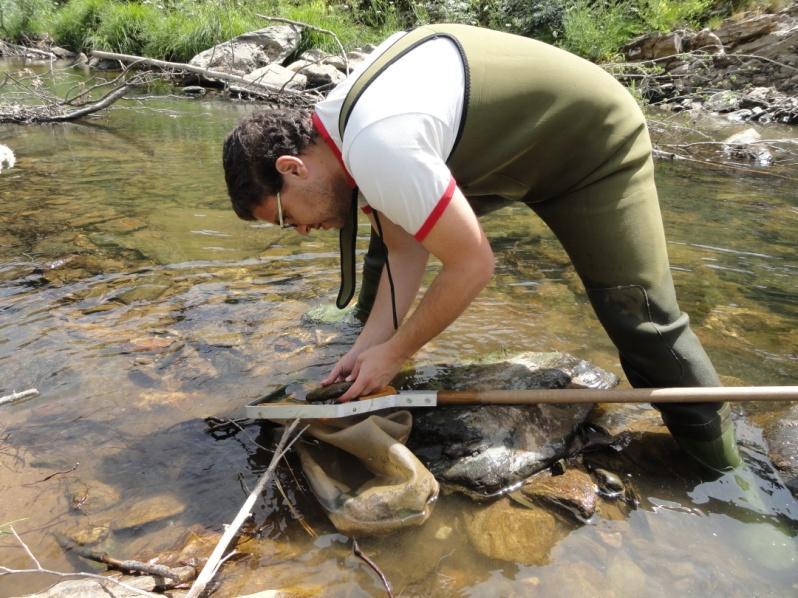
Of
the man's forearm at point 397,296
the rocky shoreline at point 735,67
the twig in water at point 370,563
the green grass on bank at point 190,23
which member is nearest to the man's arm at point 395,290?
the man's forearm at point 397,296

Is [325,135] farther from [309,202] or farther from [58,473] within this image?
[58,473]

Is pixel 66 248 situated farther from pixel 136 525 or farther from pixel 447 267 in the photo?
pixel 447 267

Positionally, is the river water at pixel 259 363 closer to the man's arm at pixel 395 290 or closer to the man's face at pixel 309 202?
the man's arm at pixel 395 290

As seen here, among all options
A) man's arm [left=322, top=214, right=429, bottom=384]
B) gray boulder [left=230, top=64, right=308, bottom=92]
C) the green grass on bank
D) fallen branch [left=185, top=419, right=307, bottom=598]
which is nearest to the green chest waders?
man's arm [left=322, top=214, right=429, bottom=384]

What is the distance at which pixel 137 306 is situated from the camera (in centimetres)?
326

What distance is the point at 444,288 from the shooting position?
1.79 metres

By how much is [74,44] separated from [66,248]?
16.6m

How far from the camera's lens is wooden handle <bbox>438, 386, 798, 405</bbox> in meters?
1.93

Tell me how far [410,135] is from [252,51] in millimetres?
11956

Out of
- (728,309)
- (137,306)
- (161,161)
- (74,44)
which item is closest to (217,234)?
(137,306)

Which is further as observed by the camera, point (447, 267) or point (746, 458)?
point (746, 458)

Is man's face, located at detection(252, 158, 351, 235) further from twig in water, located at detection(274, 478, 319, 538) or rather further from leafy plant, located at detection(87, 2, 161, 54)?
leafy plant, located at detection(87, 2, 161, 54)

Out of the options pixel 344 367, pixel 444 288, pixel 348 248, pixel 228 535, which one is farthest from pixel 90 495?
pixel 444 288

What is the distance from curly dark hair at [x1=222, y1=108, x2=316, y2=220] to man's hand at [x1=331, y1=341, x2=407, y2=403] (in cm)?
61
